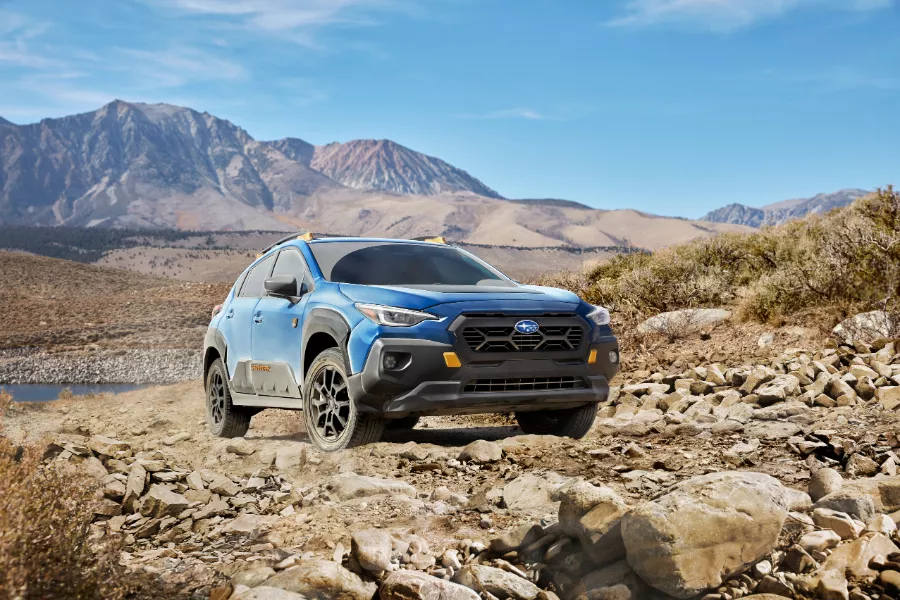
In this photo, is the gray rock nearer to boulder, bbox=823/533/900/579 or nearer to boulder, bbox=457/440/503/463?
boulder, bbox=823/533/900/579

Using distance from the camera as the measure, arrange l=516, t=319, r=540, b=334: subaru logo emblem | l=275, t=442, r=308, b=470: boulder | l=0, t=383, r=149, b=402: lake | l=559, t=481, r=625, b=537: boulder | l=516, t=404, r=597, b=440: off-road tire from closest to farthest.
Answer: l=559, t=481, r=625, b=537: boulder < l=516, t=319, r=540, b=334: subaru logo emblem < l=275, t=442, r=308, b=470: boulder < l=516, t=404, r=597, b=440: off-road tire < l=0, t=383, r=149, b=402: lake

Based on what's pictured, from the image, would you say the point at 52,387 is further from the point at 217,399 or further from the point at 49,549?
the point at 49,549

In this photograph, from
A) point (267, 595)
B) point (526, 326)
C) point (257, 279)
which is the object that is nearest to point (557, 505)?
point (526, 326)

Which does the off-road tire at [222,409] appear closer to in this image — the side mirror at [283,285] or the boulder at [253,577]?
the side mirror at [283,285]

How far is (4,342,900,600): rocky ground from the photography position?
3658mm

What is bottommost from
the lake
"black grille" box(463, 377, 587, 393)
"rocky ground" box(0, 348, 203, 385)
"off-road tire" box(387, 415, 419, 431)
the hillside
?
the lake

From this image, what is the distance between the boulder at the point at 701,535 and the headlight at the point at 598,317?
10.3ft

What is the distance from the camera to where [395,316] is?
6.29m

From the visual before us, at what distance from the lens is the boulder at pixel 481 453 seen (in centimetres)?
639

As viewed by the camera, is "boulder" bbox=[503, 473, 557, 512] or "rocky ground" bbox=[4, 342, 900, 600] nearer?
"rocky ground" bbox=[4, 342, 900, 600]

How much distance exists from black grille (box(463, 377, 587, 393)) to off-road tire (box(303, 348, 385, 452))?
0.79 m

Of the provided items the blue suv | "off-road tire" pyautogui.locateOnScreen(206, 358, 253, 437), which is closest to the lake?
"off-road tire" pyautogui.locateOnScreen(206, 358, 253, 437)

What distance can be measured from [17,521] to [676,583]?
2.66 metres

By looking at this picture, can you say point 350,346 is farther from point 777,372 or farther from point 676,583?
point 777,372
